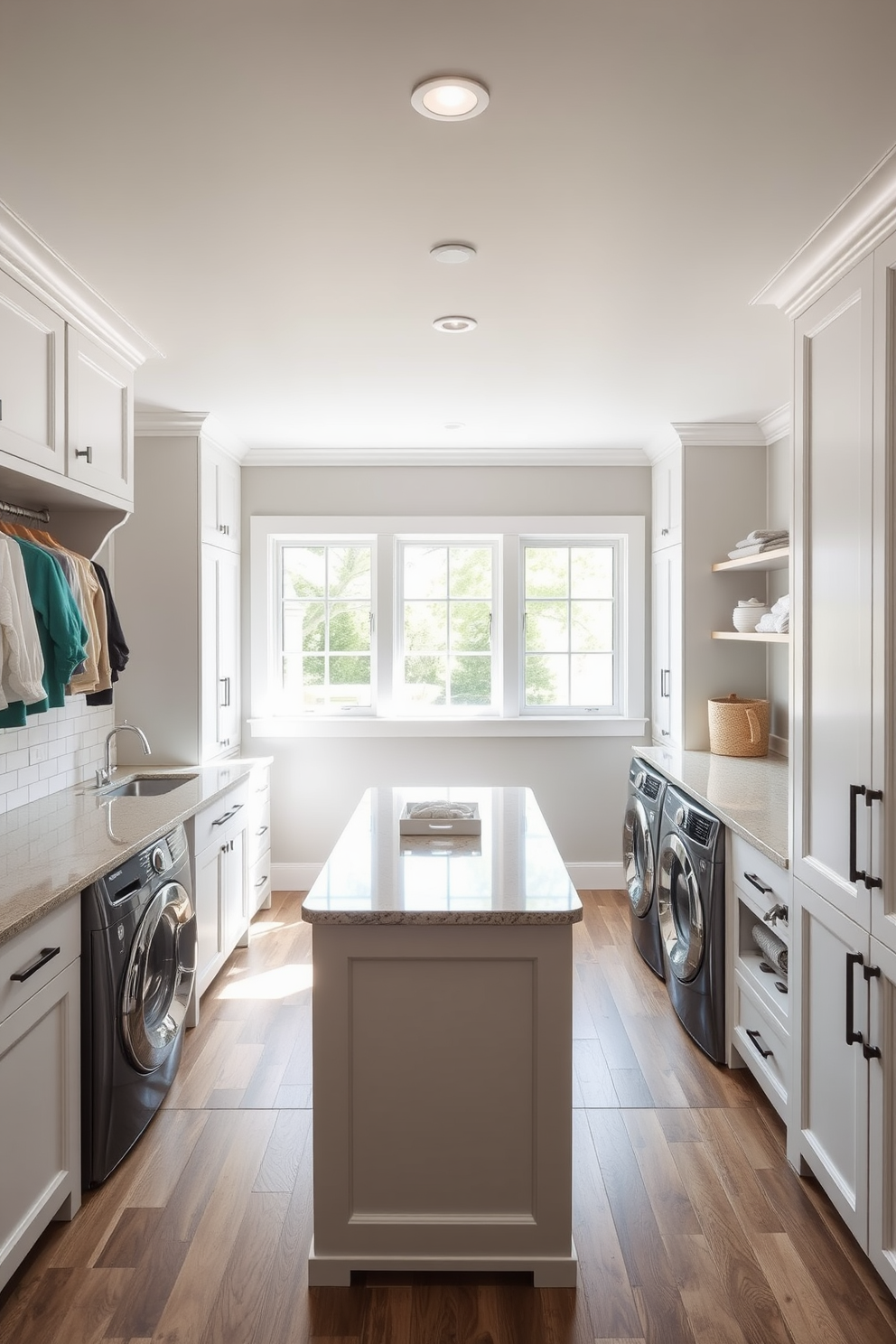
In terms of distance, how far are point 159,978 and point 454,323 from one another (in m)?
2.27

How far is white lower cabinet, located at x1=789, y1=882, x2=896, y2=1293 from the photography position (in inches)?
74.2

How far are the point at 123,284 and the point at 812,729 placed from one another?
2292 mm

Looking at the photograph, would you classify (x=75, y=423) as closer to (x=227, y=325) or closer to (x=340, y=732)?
(x=227, y=325)

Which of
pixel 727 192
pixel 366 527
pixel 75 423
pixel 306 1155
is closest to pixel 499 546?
pixel 366 527

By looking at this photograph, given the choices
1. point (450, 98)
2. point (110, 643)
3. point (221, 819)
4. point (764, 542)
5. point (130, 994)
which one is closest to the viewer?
point (450, 98)

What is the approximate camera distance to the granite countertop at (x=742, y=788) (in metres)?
2.68

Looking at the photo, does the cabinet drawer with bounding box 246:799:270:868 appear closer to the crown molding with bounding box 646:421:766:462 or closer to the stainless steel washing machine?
the stainless steel washing machine

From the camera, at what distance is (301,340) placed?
9.98ft

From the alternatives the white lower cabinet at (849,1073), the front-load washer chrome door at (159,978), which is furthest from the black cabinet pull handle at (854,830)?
the front-load washer chrome door at (159,978)

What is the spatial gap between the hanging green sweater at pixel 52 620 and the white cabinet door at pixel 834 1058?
7.15 ft

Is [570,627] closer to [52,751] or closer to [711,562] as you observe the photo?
[711,562]

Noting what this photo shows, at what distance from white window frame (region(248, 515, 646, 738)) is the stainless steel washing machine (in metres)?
2.08

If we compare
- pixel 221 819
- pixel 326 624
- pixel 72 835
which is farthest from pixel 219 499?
pixel 72 835

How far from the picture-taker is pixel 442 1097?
6.55 ft
